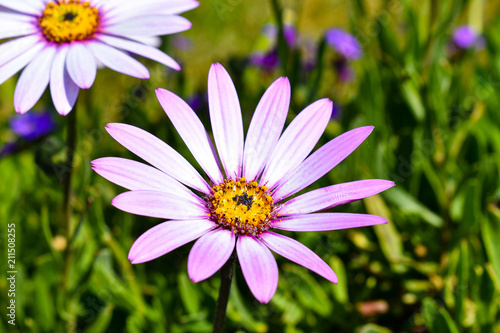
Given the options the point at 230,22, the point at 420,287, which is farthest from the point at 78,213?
the point at 230,22

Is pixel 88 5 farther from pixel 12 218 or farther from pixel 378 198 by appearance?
pixel 378 198

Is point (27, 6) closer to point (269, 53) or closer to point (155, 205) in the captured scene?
point (155, 205)

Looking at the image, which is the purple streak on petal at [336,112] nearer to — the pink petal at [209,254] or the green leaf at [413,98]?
the green leaf at [413,98]

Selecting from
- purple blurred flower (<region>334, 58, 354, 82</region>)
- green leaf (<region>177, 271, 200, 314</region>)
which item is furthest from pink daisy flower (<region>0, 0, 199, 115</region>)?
purple blurred flower (<region>334, 58, 354, 82</region>)

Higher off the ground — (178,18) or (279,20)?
(279,20)

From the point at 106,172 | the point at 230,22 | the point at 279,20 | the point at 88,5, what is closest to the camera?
the point at 106,172

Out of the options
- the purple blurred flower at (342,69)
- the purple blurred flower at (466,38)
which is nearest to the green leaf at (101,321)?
the purple blurred flower at (342,69)
